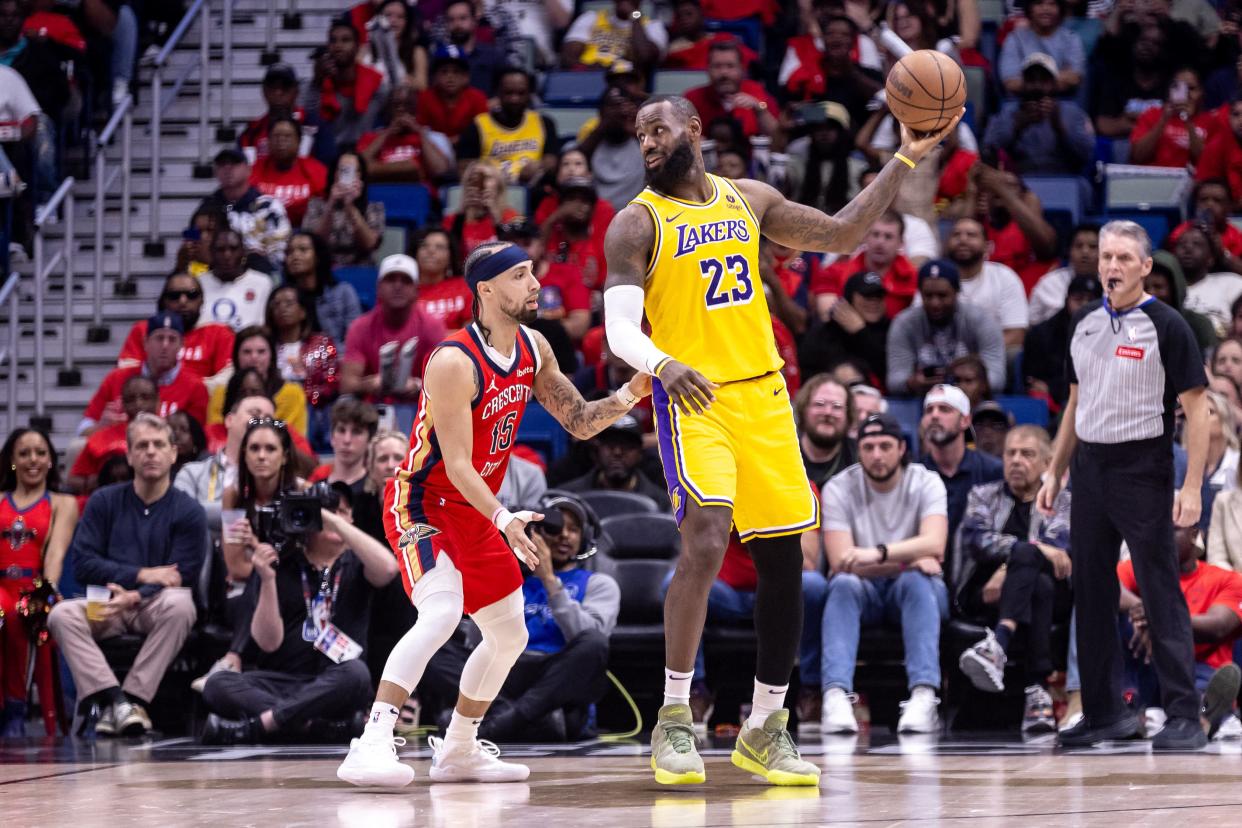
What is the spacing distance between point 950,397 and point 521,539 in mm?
4195

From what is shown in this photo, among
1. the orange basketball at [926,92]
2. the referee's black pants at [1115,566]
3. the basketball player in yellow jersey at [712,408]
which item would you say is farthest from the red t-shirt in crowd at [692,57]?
the basketball player in yellow jersey at [712,408]

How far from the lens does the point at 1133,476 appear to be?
6680 mm

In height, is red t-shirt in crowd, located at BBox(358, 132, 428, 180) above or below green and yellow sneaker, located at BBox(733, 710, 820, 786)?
above

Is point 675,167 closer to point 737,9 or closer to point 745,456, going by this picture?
point 745,456

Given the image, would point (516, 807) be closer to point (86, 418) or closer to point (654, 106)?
point (654, 106)

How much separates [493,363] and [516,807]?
4.83 feet

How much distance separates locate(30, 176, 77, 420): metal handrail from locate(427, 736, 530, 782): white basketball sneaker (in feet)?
19.5

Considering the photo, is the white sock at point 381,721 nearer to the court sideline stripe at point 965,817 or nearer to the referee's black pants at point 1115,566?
the court sideline stripe at point 965,817

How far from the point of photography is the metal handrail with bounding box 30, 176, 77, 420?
10.9 m

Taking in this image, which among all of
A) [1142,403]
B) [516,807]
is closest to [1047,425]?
[1142,403]

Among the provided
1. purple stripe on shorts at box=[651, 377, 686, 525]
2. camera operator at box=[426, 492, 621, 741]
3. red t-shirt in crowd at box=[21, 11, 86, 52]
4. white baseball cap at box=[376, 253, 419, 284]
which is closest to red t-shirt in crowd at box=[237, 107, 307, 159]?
red t-shirt in crowd at box=[21, 11, 86, 52]

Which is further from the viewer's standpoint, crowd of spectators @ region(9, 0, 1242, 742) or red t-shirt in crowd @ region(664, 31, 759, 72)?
red t-shirt in crowd @ region(664, 31, 759, 72)

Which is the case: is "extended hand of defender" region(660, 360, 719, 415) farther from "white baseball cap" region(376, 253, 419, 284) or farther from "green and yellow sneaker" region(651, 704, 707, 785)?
"white baseball cap" region(376, 253, 419, 284)

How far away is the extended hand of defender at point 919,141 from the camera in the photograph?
18.2 ft
